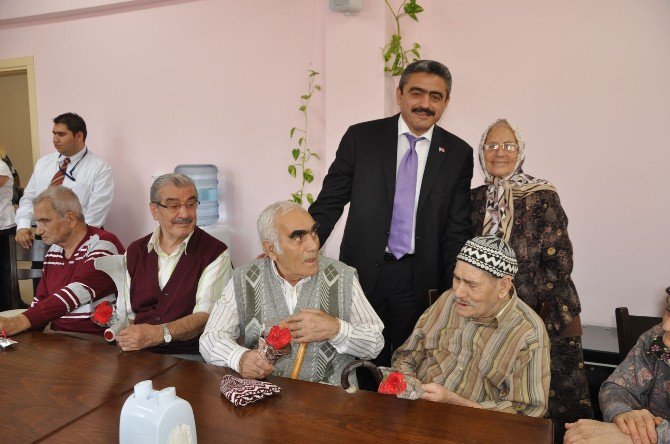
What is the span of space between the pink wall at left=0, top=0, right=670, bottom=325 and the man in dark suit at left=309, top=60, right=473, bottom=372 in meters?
1.32

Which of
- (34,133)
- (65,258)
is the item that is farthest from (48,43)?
(65,258)

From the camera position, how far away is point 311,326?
1.87 m

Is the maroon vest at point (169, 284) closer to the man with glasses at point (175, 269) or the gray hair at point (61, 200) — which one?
the man with glasses at point (175, 269)

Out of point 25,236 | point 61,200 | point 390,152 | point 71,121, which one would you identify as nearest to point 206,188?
point 71,121

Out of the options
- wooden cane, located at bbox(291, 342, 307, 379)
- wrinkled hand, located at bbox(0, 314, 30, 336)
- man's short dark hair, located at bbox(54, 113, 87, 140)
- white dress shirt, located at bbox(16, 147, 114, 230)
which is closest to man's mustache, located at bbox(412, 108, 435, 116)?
wooden cane, located at bbox(291, 342, 307, 379)

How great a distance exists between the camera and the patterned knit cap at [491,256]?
1.85 m

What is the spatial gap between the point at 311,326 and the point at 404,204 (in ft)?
2.99

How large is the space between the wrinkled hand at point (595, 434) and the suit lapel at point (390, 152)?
125cm

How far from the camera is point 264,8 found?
4.48 meters

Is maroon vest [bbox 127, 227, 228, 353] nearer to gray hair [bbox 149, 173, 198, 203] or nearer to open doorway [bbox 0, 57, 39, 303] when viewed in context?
gray hair [bbox 149, 173, 198, 203]

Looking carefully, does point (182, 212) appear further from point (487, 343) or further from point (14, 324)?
point (487, 343)

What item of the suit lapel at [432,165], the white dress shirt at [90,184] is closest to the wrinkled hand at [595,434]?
the suit lapel at [432,165]

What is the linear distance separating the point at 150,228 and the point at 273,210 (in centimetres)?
350

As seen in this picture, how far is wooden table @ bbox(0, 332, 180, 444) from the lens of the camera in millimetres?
1535
